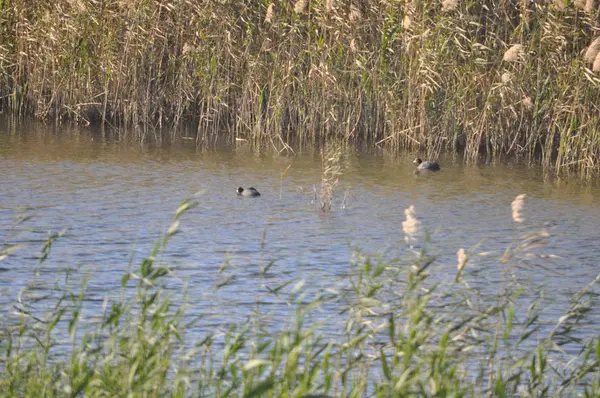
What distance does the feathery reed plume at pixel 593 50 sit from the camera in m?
10.3

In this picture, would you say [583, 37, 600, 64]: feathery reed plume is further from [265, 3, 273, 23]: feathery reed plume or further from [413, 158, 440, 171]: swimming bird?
[265, 3, 273, 23]: feathery reed plume

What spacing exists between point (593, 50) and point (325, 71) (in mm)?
3007

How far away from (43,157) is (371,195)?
11.5 feet

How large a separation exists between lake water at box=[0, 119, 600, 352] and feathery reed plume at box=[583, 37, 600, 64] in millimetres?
1252

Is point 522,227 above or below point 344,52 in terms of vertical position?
below

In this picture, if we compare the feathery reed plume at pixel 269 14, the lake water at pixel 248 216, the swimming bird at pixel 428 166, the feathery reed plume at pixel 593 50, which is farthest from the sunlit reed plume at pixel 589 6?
the feathery reed plume at pixel 269 14

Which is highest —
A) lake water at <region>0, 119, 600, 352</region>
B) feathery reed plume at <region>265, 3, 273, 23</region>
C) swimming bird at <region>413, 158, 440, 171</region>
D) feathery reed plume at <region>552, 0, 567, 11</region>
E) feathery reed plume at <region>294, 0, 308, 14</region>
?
feathery reed plume at <region>552, 0, 567, 11</region>

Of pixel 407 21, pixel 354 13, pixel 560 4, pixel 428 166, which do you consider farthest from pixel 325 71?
pixel 560 4

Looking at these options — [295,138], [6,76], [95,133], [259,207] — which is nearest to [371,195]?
[259,207]

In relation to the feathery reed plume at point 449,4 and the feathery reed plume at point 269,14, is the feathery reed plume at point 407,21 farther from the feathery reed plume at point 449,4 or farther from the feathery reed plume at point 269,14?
the feathery reed plume at point 269,14

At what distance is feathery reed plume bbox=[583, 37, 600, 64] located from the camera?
10297 millimetres

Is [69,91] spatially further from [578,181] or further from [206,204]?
[578,181]

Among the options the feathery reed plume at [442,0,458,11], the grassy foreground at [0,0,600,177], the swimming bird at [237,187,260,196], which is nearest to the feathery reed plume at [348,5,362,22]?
the grassy foreground at [0,0,600,177]

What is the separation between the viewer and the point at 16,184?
9852 mm
